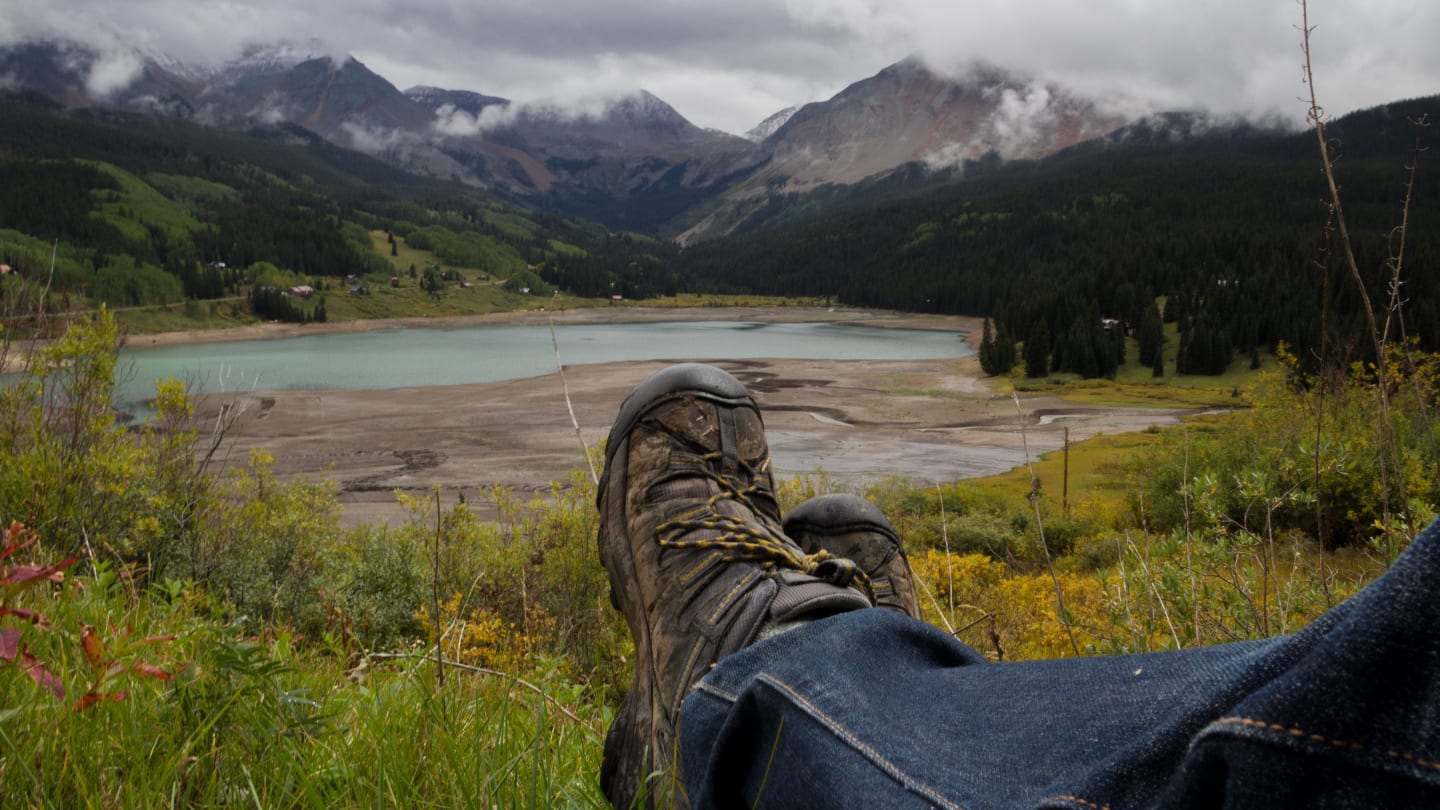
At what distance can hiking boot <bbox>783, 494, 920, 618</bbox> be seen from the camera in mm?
2703

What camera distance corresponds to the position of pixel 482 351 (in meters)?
55.3

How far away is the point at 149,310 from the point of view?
2574 inches

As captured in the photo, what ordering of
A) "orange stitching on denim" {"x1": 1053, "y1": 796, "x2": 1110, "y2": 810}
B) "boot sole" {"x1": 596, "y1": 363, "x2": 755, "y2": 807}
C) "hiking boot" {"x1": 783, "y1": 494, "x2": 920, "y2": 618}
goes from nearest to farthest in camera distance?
"orange stitching on denim" {"x1": 1053, "y1": 796, "x2": 1110, "y2": 810} → "boot sole" {"x1": 596, "y1": 363, "x2": 755, "y2": 807} → "hiking boot" {"x1": 783, "y1": 494, "x2": 920, "y2": 618}

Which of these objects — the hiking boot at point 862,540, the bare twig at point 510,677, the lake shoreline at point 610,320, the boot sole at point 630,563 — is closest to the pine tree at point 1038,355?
the lake shoreline at point 610,320

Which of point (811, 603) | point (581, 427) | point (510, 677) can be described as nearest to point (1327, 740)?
point (811, 603)

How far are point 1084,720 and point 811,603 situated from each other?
62 cm

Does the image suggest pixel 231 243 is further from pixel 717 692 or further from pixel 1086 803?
pixel 1086 803

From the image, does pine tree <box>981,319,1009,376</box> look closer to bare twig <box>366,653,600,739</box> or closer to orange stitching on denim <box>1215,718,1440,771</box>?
bare twig <box>366,653,600,739</box>

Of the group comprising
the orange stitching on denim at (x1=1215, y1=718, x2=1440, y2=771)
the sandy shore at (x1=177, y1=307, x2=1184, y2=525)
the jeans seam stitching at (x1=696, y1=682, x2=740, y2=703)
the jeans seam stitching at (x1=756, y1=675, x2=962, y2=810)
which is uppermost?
the orange stitching on denim at (x1=1215, y1=718, x2=1440, y2=771)

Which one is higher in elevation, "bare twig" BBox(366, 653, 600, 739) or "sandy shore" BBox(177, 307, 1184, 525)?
"bare twig" BBox(366, 653, 600, 739)

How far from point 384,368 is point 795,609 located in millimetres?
48780

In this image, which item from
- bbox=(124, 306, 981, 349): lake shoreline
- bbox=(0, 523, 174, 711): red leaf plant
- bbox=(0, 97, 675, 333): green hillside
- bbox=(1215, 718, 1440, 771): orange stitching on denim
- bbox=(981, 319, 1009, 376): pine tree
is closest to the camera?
bbox=(1215, 718, 1440, 771): orange stitching on denim

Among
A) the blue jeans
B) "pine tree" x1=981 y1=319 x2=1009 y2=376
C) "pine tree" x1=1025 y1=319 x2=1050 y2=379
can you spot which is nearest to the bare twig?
the blue jeans

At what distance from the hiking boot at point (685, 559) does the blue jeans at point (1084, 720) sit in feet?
0.64
